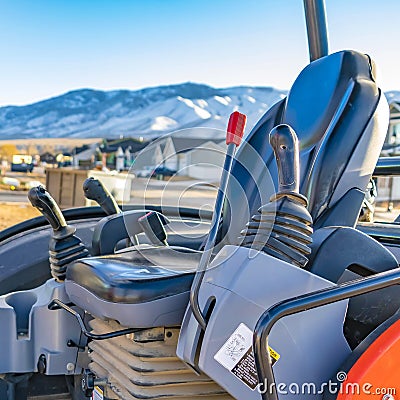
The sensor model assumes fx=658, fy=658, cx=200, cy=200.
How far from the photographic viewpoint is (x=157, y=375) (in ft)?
5.10

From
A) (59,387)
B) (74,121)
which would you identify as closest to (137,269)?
(59,387)

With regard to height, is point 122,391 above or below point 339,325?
below

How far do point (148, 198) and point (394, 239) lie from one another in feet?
2.43

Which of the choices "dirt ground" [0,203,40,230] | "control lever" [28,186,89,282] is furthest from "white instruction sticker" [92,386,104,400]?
"dirt ground" [0,203,40,230]

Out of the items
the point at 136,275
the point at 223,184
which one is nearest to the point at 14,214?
the point at 136,275

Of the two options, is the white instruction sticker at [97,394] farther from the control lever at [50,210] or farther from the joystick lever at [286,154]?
the joystick lever at [286,154]

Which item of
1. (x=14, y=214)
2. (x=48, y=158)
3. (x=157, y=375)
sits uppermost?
(x=157, y=375)

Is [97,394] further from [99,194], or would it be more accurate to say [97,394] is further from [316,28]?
[316,28]

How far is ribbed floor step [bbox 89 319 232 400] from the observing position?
1.53 meters

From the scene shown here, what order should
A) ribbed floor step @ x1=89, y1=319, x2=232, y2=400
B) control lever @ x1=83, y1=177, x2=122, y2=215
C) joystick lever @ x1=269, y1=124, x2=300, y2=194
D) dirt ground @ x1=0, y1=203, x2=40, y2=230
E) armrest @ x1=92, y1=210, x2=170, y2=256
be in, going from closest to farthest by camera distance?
1. joystick lever @ x1=269, y1=124, x2=300, y2=194
2. ribbed floor step @ x1=89, y1=319, x2=232, y2=400
3. armrest @ x1=92, y1=210, x2=170, y2=256
4. control lever @ x1=83, y1=177, x2=122, y2=215
5. dirt ground @ x1=0, y1=203, x2=40, y2=230

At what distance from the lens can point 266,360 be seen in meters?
1.18

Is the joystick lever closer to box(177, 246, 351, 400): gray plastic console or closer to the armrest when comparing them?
box(177, 246, 351, 400): gray plastic console

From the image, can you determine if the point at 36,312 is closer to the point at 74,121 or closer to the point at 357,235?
the point at 357,235

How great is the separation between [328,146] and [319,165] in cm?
6
